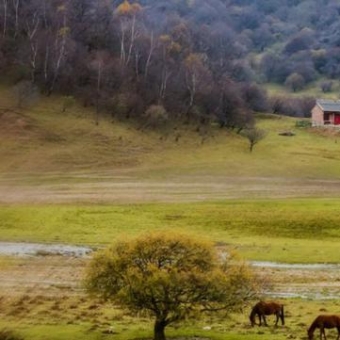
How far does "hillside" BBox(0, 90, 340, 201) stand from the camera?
70188 millimetres

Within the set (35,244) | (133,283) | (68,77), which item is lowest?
(35,244)

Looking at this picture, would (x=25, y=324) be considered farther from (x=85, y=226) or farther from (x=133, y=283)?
(x=85, y=226)

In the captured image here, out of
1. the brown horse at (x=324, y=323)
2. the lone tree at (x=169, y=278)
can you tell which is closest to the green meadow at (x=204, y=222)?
the brown horse at (x=324, y=323)

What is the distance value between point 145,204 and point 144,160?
921 inches

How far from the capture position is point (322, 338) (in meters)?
27.4

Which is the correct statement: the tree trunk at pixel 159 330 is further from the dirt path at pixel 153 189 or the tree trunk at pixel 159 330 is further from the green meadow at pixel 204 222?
the dirt path at pixel 153 189

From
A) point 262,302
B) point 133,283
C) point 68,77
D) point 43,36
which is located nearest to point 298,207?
point 262,302

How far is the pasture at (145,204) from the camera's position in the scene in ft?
104

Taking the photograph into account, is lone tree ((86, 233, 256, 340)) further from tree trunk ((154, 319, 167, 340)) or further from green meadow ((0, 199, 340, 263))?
green meadow ((0, 199, 340, 263))

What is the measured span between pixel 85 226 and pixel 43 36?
60.8 meters

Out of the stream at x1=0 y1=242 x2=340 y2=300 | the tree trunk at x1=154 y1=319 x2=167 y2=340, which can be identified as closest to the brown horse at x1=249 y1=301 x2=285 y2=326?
the tree trunk at x1=154 y1=319 x2=167 y2=340

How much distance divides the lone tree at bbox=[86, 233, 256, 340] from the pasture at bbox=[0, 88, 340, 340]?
1979 mm

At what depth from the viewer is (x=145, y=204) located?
62.5 meters

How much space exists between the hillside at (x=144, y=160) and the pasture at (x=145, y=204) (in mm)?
189
